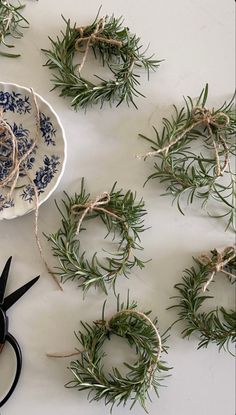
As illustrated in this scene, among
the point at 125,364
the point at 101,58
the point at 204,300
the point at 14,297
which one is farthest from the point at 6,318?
the point at 101,58

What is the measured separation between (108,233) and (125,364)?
7.9 inches

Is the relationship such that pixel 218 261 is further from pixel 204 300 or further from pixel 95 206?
pixel 95 206

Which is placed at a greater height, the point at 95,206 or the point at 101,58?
the point at 101,58

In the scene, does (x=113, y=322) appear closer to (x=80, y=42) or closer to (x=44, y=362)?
(x=44, y=362)

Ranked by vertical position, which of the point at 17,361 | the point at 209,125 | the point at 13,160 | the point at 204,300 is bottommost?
the point at 17,361

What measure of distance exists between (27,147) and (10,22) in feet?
0.61

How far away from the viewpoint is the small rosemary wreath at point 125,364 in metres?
0.86

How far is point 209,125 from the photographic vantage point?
2.90ft

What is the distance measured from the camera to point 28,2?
35.0 inches

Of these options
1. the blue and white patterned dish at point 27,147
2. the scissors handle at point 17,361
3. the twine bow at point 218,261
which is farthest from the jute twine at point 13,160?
the twine bow at point 218,261

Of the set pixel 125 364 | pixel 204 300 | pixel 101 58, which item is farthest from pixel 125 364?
pixel 101 58

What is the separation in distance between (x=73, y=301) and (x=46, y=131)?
26cm

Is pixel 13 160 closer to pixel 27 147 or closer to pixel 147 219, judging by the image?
pixel 27 147

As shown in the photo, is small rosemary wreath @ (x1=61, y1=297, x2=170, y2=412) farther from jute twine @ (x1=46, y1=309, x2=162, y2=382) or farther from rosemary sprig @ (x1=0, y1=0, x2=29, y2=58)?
rosemary sprig @ (x1=0, y1=0, x2=29, y2=58)
